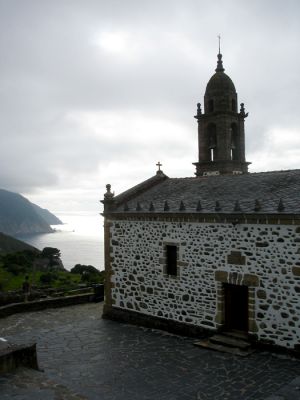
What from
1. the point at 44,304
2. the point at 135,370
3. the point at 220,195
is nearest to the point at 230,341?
the point at 135,370

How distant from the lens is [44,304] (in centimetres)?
1892

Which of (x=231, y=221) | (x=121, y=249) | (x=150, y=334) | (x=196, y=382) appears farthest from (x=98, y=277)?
(x=196, y=382)

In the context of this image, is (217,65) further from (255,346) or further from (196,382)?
(196,382)

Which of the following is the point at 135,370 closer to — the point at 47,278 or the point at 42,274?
the point at 47,278

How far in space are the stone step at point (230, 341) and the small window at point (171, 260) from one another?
9.17 ft

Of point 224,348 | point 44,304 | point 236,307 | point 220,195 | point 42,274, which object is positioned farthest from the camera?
point 42,274

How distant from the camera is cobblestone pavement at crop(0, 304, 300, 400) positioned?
29.3 feet

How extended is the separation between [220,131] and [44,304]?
12300mm

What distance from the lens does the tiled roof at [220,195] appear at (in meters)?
12.8

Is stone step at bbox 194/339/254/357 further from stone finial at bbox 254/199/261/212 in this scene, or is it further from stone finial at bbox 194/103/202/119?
stone finial at bbox 194/103/202/119

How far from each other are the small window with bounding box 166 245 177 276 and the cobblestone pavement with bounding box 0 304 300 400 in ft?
7.29

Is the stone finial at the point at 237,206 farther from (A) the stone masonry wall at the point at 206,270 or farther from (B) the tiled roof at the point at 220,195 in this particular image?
(A) the stone masonry wall at the point at 206,270

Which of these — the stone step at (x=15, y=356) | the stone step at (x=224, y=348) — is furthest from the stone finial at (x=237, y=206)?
the stone step at (x=15, y=356)

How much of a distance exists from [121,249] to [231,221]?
5308 mm
